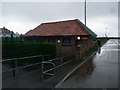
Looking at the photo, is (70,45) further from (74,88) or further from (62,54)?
(74,88)

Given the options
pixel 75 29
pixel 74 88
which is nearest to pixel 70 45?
pixel 75 29

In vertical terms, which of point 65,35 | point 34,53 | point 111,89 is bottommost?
point 111,89

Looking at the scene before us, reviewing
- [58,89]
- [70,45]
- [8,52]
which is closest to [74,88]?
[58,89]

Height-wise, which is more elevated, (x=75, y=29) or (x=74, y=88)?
(x=75, y=29)

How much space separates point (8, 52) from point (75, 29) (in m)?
9.56

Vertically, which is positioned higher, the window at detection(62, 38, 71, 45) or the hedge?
the window at detection(62, 38, 71, 45)

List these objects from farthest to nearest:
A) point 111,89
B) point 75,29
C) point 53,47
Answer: point 75,29, point 53,47, point 111,89

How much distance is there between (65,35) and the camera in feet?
57.1

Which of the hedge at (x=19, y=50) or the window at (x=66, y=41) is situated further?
the window at (x=66, y=41)

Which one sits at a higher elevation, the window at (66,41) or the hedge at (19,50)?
the window at (66,41)

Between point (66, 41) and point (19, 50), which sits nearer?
point (19, 50)

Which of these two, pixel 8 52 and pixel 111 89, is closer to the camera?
pixel 111 89

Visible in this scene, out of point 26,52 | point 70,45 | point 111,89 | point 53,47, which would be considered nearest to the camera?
point 111,89

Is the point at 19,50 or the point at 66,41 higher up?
the point at 66,41
